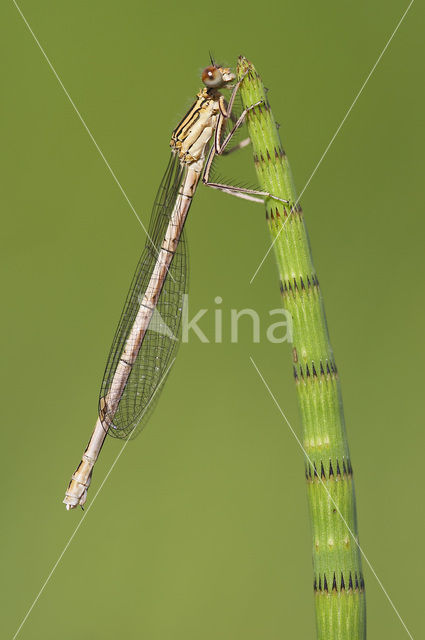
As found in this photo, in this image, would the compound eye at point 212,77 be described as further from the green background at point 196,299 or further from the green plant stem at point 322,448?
the green plant stem at point 322,448

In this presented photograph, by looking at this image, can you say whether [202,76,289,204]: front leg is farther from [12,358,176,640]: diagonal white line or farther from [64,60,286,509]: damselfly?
[12,358,176,640]: diagonal white line

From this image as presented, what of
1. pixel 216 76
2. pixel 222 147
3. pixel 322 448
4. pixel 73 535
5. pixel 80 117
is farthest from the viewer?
pixel 80 117

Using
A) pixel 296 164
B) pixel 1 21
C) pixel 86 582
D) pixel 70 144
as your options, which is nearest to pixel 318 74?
pixel 296 164

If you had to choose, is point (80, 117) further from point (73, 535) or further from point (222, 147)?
point (73, 535)

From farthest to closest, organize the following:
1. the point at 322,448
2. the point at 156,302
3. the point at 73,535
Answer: the point at 73,535, the point at 156,302, the point at 322,448

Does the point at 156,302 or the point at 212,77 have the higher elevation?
the point at 212,77

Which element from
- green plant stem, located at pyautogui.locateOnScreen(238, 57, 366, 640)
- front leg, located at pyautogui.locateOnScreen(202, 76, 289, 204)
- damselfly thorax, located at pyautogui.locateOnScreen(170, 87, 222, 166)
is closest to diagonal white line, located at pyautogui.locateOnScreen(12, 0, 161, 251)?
damselfly thorax, located at pyautogui.locateOnScreen(170, 87, 222, 166)

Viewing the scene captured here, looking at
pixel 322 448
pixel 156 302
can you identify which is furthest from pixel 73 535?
pixel 322 448
